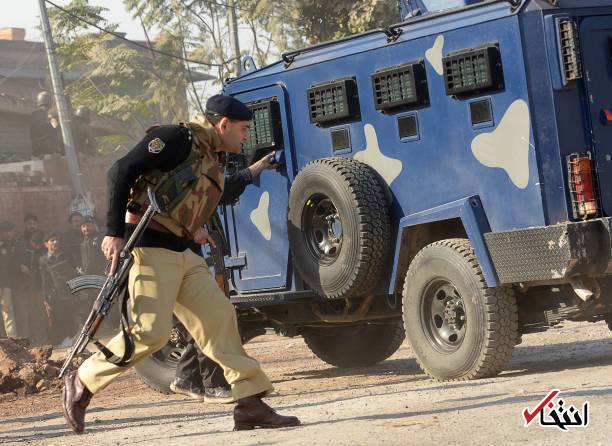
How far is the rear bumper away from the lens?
8211mm

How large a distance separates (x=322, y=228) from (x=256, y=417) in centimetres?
284

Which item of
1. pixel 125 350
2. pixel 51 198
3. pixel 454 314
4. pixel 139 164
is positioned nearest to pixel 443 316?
pixel 454 314

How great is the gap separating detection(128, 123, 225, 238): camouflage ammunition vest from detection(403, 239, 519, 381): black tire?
2.18m

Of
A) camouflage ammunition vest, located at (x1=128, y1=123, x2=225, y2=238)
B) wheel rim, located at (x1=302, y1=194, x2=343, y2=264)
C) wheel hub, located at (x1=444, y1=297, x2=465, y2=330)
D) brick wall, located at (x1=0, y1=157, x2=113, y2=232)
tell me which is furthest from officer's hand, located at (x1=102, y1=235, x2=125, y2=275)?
brick wall, located at (x1=0, y1=157, x2=113, y2=232)

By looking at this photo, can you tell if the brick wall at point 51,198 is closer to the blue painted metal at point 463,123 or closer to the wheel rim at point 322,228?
the blue painted metal at point 463,123

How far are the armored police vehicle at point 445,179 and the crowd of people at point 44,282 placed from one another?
25.3 ft

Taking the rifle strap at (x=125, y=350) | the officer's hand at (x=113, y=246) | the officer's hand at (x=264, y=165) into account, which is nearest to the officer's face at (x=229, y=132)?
the officer's hand at (x=113, y=246)

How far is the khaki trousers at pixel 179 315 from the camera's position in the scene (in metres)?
6.99

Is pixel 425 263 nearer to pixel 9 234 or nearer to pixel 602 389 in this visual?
pixel 602 389

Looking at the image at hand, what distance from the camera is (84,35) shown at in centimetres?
4000

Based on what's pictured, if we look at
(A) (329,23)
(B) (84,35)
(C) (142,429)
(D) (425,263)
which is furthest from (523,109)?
(B) (84,35)

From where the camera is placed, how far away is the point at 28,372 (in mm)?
11547

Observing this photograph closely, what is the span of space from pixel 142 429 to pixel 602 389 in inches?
107

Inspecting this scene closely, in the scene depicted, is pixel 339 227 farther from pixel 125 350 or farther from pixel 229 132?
pixel 125 350
